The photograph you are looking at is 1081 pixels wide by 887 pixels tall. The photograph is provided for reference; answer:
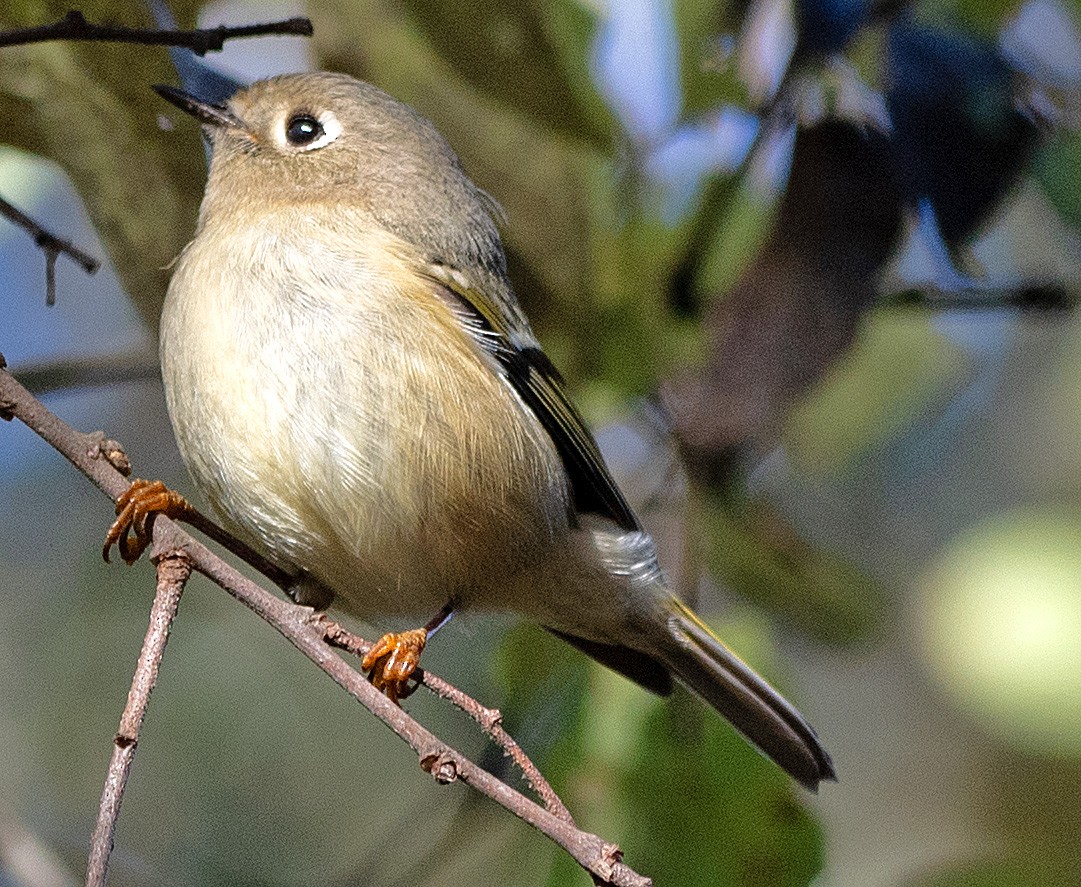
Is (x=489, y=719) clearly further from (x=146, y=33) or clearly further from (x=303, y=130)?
(x=303, y=130)

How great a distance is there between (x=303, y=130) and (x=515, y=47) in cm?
39

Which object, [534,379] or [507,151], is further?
[507,151]

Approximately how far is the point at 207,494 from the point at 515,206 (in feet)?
2.45

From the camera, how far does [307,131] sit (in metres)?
2.23

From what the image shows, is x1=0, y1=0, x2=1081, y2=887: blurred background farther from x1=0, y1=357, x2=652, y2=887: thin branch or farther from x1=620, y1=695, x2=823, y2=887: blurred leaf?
x1=0, y1=357, x2=652, y2=887: thin branch

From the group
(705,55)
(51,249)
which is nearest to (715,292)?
(705,55)

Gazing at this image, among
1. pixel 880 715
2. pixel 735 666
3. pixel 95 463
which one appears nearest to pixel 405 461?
pixel 95 463

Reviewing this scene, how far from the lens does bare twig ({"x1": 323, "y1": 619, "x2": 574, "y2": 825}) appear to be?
1315mm

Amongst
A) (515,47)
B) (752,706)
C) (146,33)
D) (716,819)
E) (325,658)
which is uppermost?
(146,33)

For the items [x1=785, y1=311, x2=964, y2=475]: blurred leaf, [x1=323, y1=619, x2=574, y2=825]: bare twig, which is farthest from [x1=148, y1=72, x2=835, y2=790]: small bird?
[x1=785, y1=311, x2=964, y2=475]: blurred leaf

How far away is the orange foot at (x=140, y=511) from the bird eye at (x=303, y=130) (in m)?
0.76

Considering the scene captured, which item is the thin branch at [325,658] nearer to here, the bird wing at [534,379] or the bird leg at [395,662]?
the bird leg at [395,662]

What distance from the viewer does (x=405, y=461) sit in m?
1.86

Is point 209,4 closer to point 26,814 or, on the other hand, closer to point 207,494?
point 207,494
